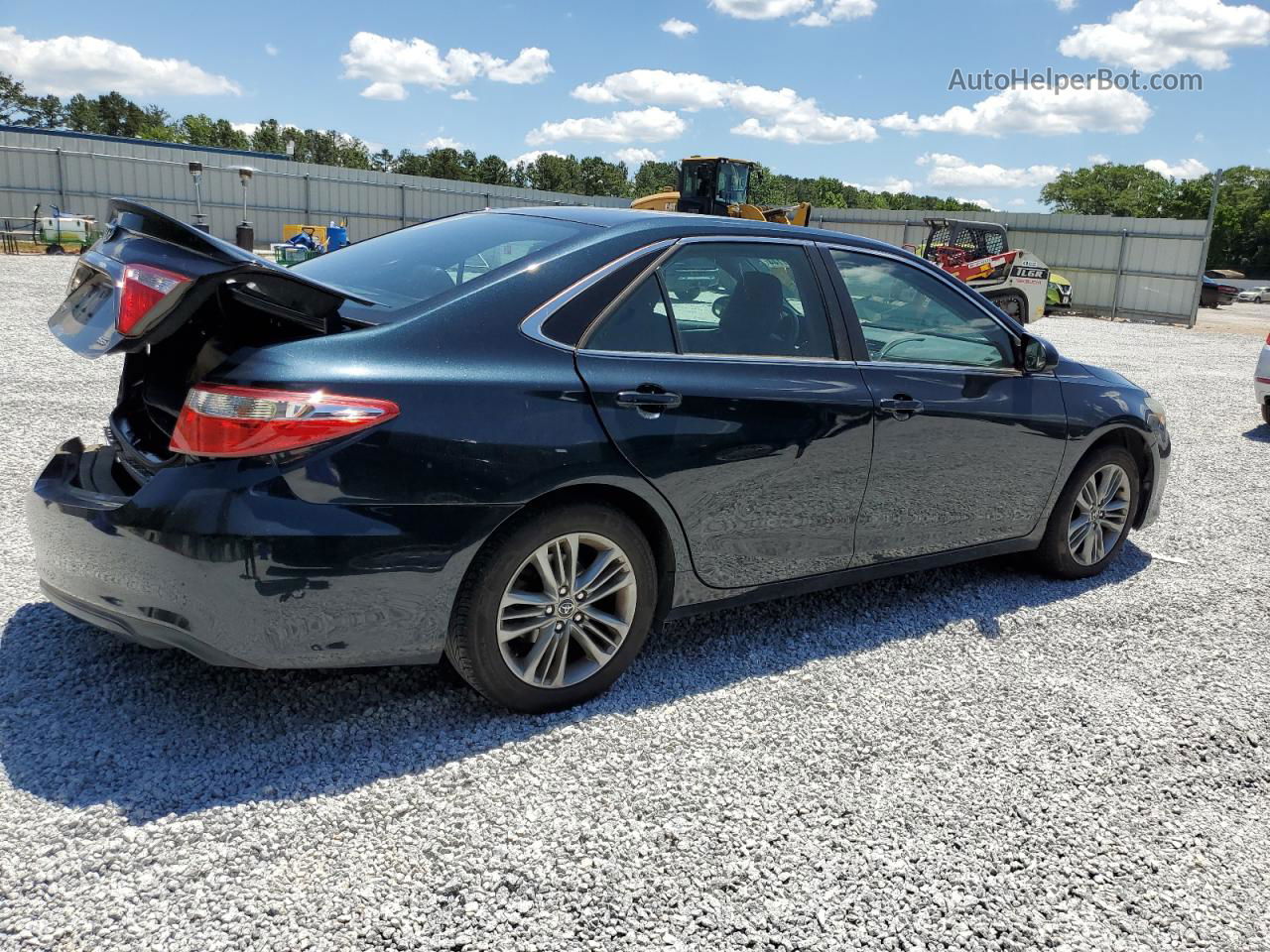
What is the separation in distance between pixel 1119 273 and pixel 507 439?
31.2 metres

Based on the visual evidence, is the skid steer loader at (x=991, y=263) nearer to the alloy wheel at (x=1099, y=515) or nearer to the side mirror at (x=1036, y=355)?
the alloy wheel at (x=1099, y=515)

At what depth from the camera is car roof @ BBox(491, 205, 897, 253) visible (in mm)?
3527

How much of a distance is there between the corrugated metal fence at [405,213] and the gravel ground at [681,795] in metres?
28.6

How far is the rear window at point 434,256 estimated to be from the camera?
326 centimetres

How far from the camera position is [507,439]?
2.90m

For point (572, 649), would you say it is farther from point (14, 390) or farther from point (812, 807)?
point (14, 390)

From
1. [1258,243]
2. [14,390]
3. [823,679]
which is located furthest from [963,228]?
[1258,243]

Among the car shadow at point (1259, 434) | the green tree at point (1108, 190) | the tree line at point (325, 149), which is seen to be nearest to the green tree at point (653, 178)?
the tree line at point (325, 149)

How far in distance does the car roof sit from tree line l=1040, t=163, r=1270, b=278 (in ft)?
242

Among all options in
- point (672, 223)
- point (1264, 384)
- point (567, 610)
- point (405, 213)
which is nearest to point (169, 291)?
point (567, 610)

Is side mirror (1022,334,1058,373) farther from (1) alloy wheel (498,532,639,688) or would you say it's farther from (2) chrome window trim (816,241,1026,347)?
(1) alloy wheel (498,532,639,688)

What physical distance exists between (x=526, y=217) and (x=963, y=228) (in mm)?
20089

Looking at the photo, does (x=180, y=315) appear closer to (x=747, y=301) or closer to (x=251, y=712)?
(x=251, y=712)

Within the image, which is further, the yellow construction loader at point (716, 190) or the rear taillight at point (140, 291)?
the yellow construction loader at point (716, 190)
